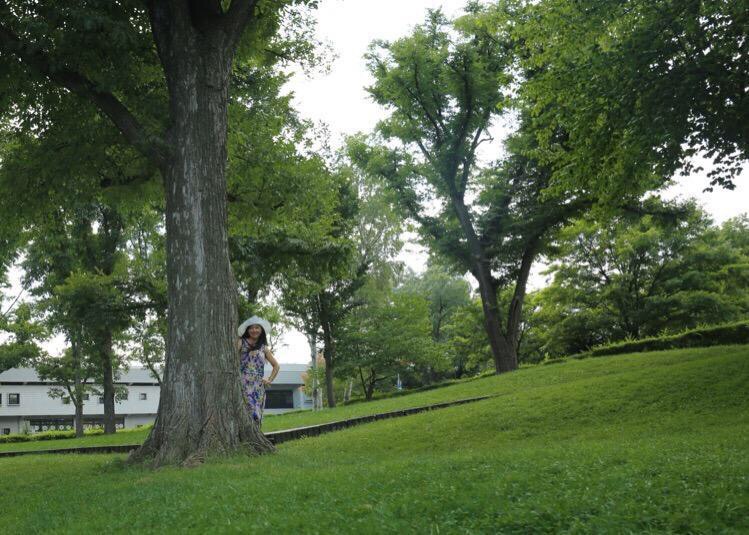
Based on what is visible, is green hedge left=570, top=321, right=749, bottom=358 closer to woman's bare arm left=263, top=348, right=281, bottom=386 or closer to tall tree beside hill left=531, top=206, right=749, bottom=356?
tall tree beside hill left=531, top=206, right=749, bottom=356

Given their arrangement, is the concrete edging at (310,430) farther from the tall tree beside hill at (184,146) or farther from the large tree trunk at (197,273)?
the tall tree beside hill at (184,146)

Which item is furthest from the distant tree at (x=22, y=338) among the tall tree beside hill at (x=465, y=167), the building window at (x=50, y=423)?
the building window at (x=50, y=423)

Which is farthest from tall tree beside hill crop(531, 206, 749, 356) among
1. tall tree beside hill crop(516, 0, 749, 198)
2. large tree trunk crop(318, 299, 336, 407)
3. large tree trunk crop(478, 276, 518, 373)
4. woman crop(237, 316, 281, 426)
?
woman crop(237, 316, 281, 426)

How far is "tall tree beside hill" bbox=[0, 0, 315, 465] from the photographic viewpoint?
27.8 ft

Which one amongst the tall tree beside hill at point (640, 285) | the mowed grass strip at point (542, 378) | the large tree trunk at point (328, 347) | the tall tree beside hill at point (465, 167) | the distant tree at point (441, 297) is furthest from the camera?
the distant tree at point (441, 297)

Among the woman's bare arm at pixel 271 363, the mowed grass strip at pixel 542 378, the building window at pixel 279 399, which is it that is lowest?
the building window at pixel 279 399

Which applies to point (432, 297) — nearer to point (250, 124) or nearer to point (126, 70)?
point (250, 124)

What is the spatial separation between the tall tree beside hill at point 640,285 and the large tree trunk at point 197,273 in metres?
24.7

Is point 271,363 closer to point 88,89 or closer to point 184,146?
point 184,146

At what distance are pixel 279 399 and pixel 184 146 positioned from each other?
2315 inches

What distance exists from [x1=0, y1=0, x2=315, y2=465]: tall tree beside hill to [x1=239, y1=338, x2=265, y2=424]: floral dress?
5.50ft

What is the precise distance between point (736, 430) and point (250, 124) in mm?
10554

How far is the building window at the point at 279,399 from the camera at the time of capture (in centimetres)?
6500

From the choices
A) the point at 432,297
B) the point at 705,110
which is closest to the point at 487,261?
the point at 705,110
